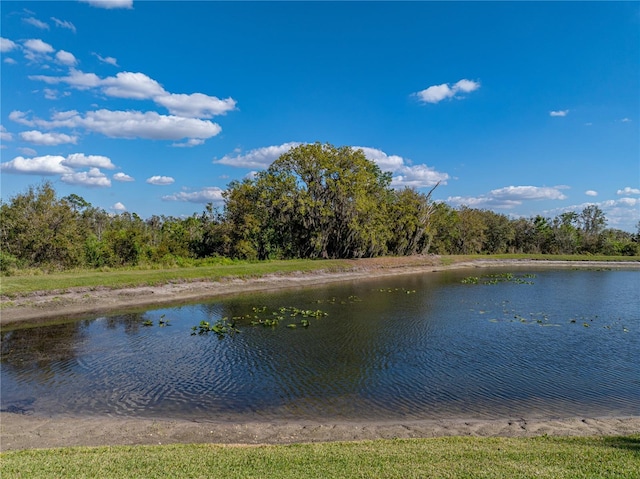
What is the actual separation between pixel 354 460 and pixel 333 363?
8.24m

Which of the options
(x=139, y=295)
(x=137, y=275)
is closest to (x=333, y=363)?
(x=139, y=295)

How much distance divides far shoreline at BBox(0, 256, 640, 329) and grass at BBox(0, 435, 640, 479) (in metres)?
18.2

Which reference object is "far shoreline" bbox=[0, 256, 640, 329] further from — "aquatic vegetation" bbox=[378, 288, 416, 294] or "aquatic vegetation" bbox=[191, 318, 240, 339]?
"aquatic vegetation" bbox=[191, 318, 240, 339]

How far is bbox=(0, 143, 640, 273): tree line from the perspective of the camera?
113 ft

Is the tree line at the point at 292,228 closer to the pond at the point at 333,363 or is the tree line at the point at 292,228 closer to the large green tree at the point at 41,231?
the large green tree at the point at 41,231

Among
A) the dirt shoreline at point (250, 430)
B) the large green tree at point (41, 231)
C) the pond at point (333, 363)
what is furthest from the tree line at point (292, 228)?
the dirt shoreline at point (250, 430)

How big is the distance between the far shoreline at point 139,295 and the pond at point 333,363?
2.31m

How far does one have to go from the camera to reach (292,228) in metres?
53.5

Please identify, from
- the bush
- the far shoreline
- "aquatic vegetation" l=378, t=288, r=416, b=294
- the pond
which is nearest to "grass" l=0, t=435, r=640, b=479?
the pond

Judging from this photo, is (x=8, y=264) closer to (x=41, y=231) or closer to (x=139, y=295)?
(x=41, y=231)

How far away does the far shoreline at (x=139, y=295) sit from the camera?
895 inches

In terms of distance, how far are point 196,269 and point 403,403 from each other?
28273 mm

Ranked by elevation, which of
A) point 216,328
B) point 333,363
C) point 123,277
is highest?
point 123,277

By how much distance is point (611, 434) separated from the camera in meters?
8.73
